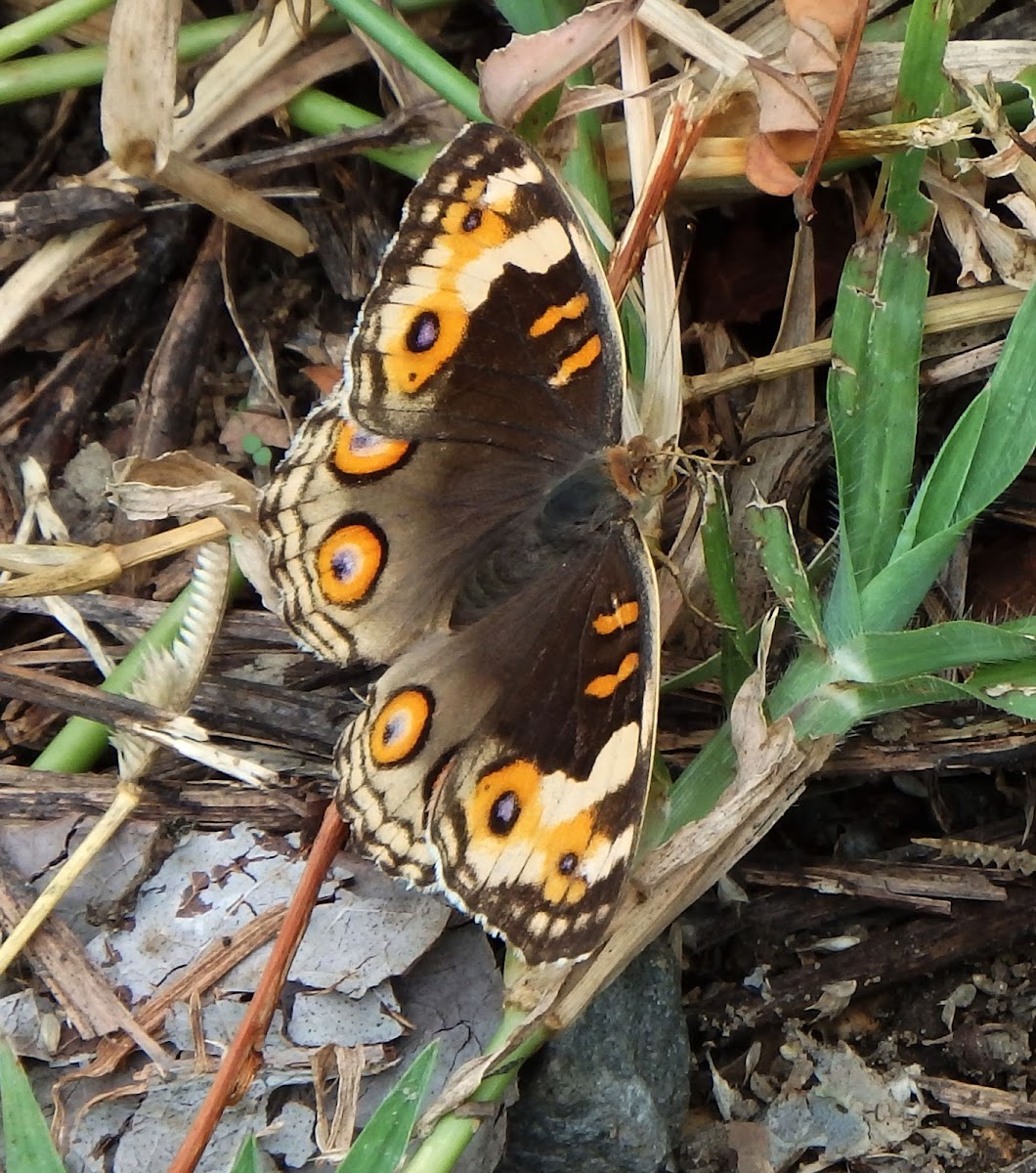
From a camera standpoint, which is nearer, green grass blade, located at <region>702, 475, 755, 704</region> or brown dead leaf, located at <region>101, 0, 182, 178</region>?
green grass blade, located at <region>702, 475, 755, 704</region>

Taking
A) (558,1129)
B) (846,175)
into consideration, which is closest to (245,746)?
(558,1129)

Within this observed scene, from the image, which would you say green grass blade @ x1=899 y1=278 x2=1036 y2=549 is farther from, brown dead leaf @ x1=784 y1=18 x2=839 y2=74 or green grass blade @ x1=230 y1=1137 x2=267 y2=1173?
green grass blade @ x1=230 y1=1137 x2=267 y2=1173

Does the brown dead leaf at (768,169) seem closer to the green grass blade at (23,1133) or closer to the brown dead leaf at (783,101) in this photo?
the brown dead leaf at (783,101)

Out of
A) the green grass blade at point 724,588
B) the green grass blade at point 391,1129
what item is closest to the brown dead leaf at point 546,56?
the green grass blade at point 724,588

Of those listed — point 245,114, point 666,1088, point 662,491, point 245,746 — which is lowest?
point 666,1088

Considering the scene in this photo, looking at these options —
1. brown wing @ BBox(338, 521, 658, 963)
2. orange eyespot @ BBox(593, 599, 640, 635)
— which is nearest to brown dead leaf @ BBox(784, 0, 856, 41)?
brown wing @ BBox(338, 521, 658, 963)

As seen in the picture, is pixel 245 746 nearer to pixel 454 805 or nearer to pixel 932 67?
pixel 454 805

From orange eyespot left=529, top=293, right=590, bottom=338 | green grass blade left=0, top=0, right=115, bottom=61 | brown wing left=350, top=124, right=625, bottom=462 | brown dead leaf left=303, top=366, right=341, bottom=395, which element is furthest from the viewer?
brown dead leaf left=303, top=366, right=341, bottom=395
